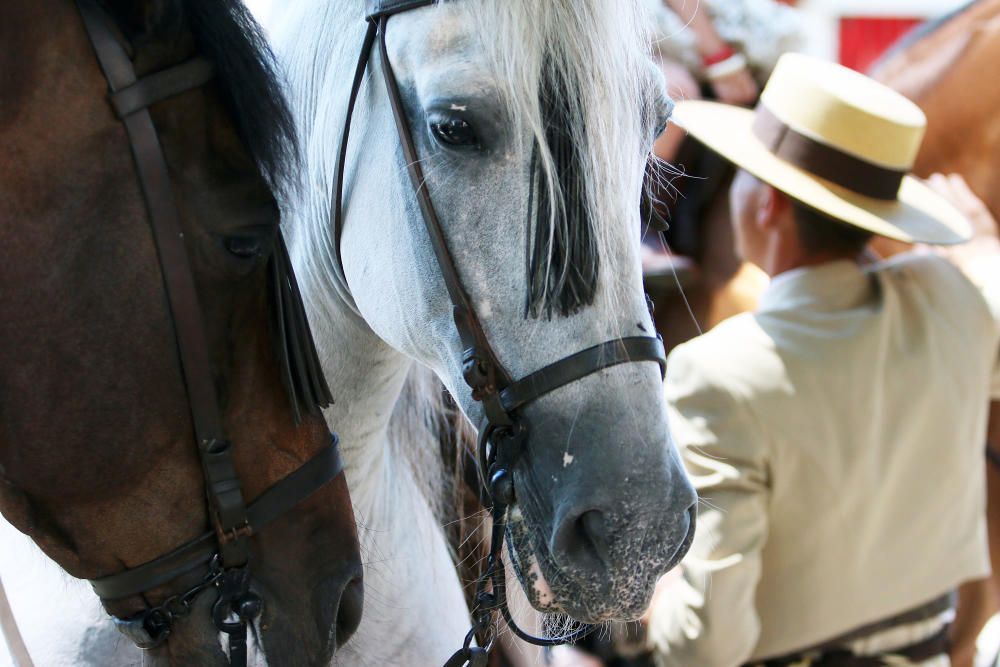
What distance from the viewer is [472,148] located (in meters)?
1.18

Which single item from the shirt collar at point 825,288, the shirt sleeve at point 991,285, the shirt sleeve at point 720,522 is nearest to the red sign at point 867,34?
the shirt sleeve at point 991,285

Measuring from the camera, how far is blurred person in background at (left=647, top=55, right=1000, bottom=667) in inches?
74.8

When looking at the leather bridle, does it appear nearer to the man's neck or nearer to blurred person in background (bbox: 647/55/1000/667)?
blurred person in background (bbox: 647/55/1000/667)

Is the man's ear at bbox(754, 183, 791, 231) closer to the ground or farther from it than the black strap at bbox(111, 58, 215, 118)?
closer to the ground

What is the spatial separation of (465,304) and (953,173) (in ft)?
7.94

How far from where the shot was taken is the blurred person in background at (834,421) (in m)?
1.90

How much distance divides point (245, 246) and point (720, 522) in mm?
1062

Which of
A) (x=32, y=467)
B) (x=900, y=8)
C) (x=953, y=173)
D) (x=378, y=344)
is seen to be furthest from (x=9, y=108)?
(x=900, y=8)

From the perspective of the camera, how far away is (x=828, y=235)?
82.8 inches

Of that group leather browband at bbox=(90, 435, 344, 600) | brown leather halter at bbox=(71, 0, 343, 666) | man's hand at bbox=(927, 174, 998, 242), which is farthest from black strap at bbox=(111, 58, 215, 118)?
man's hand at bbox=(927, 174, 998, 242)

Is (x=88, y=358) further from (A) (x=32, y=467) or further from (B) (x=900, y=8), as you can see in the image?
(B) (x=900, y=8)

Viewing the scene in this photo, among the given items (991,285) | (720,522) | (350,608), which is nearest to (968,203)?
(991,285)

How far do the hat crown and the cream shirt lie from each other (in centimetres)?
24

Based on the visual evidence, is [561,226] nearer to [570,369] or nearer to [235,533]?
A: [570,369]
